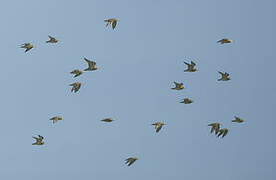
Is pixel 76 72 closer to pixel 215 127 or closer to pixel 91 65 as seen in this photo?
pixel 91 65

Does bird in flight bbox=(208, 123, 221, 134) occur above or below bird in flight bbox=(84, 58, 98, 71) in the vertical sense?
below

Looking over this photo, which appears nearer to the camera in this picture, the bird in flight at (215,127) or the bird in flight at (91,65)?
the bird in flight at (91,65)

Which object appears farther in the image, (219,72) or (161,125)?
(161,125)

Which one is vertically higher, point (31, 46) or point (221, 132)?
point (31, 46)

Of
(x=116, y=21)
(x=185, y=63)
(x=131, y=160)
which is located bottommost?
(x=131, y=160)

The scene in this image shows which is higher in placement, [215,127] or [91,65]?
[91,65]

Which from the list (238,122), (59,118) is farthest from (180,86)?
(59,118)

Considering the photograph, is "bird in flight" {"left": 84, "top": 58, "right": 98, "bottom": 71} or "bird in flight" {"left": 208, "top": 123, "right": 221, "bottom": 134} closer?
"bird in flight" {"left": 84, "top": 58, "right": 98, "bottom": 71}

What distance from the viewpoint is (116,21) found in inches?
4432

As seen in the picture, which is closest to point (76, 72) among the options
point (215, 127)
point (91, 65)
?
point (91, 65)

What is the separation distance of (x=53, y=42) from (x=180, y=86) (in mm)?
17196

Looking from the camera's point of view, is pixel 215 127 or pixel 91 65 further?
pixel 215 127

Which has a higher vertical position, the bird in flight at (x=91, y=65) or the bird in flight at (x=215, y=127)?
the bird in flight at (x=91, y=65)

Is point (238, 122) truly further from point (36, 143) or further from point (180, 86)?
point (36, 143)
